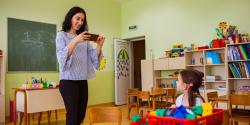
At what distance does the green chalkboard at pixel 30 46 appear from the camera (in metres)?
5.50

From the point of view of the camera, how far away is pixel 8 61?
538cm

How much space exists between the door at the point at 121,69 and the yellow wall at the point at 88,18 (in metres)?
0.26

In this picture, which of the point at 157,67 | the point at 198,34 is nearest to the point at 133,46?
the point at 157,67

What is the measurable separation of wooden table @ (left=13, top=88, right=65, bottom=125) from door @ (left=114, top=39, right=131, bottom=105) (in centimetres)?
352

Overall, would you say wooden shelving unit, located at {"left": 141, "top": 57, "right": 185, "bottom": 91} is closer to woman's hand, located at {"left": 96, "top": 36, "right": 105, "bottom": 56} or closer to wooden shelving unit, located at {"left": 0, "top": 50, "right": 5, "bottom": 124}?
wooden shelving unit, located at {"left": 0, "top": 50, "right": 5, "bottom": 124}

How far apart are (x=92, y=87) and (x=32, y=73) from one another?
1924mm

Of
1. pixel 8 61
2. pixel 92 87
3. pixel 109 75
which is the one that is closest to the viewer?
pixel 8 61


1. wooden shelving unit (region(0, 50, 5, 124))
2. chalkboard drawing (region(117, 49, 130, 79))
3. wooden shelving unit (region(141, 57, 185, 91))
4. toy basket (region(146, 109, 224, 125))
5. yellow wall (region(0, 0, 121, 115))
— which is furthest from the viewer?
chalkboard drawing (region(117, 49, 130, 79))

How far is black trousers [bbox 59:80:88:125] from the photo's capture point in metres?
1.57

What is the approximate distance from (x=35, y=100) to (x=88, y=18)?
3939 mm

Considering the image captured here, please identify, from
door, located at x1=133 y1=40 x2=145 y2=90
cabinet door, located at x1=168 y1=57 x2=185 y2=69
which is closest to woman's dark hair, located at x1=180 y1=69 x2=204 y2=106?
cabinet door, located at x1=168 y1=57 x2=185 y2=69

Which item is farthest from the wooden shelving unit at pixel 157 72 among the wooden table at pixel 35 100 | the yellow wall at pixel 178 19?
the wooden table at pixel 35 100

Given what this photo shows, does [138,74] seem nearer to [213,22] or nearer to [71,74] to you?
[213,22]

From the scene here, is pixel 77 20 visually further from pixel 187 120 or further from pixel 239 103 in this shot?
pixel 239 103
